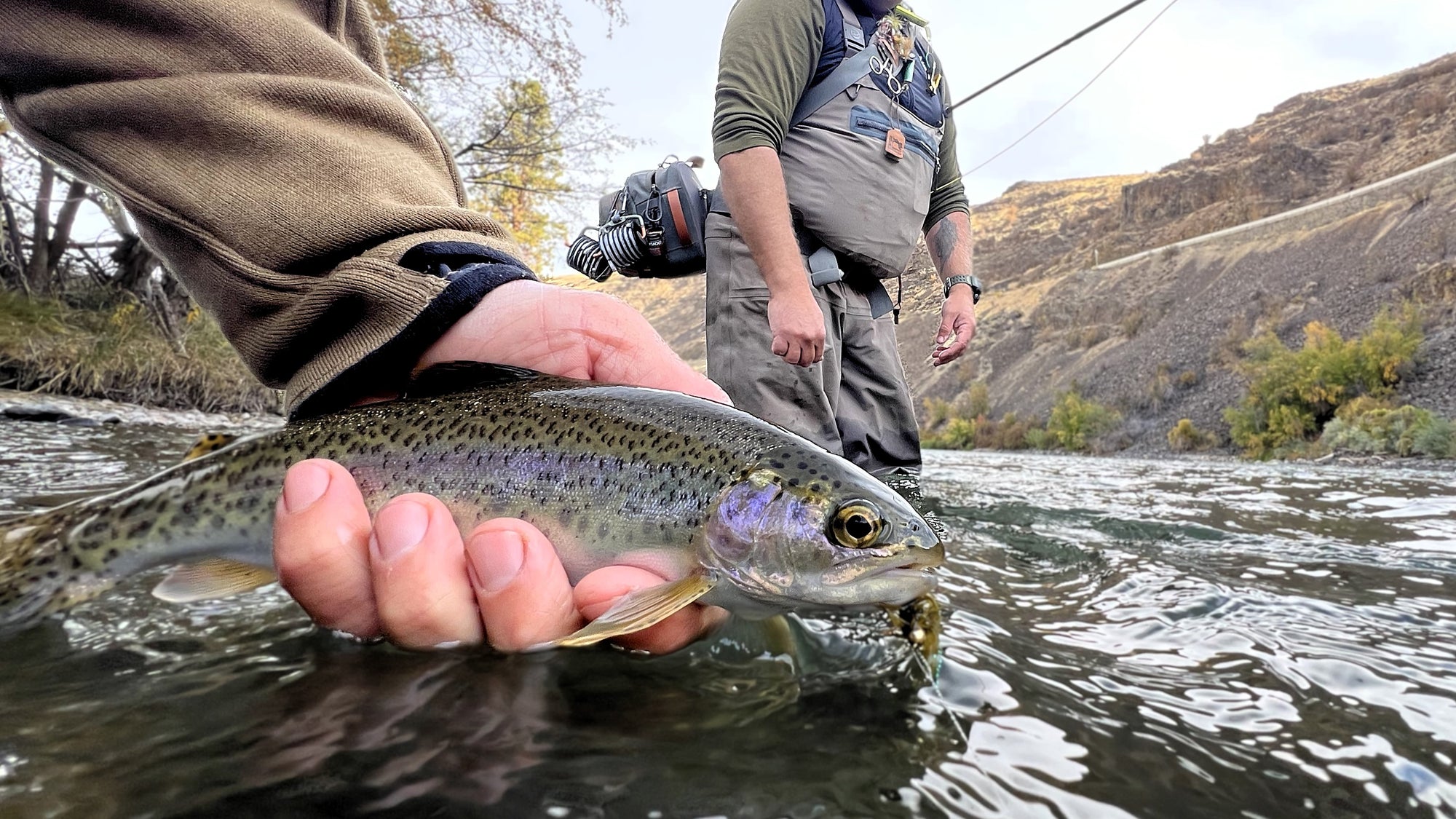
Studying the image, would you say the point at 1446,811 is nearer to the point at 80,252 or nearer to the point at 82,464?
the point at 82,464

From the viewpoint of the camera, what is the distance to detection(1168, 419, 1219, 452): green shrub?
22.3m

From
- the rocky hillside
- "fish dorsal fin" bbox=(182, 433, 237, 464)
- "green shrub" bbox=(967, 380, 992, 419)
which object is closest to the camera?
"fish dorsal fin" bbox=(182, 433, 237, 464)

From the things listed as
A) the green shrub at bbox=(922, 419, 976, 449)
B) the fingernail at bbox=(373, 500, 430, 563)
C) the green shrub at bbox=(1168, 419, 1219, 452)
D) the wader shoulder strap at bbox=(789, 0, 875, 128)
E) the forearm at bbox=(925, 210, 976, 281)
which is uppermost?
the wader shoulder strap at bbox=(789, 0, 875, 128)

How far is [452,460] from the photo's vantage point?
2.02 metres

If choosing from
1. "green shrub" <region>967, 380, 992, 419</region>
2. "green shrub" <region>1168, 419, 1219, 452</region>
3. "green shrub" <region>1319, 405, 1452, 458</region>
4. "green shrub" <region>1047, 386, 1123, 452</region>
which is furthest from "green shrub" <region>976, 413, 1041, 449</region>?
"green shrub" <region>1319, 405, 1452, 458</region>

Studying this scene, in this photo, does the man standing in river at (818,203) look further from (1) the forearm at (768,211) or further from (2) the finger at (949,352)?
(2) the finger at (949,352)

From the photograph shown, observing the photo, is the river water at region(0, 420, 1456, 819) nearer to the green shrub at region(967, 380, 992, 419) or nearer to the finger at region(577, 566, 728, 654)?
the finger at region(577, 566, 728, 654)

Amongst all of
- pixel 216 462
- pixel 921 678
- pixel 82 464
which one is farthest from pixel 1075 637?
pixel 82 464

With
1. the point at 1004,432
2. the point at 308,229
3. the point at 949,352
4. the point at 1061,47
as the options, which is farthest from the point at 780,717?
the point at 1004,432

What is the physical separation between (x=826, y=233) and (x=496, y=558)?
284 cm

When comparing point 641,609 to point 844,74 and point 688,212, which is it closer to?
point 688,212

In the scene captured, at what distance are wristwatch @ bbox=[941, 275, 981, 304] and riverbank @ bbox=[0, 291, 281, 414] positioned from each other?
23.9ft

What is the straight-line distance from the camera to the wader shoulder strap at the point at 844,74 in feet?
13.4

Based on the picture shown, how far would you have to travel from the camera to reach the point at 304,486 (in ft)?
5.86
